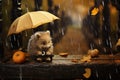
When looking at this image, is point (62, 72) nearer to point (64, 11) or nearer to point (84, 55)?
point (84, 55)

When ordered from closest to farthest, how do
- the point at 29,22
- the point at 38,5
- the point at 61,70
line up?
the point at 29,22
the point at 61,70
the point at 38,5

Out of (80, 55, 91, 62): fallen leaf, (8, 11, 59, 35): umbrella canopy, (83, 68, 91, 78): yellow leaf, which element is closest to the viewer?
(8, 11, 59, 35): umbrella canopy

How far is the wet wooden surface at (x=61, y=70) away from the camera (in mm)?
7448

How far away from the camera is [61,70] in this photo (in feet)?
24.7

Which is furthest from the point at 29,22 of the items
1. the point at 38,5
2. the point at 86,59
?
the point at 86,59

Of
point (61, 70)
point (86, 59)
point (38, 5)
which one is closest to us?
point (61, 70)

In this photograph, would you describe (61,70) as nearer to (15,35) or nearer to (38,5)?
(15,35)

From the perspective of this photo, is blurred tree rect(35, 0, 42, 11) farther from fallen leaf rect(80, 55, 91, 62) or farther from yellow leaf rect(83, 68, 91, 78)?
yellow leaf rect(83, 68, 91, 78)

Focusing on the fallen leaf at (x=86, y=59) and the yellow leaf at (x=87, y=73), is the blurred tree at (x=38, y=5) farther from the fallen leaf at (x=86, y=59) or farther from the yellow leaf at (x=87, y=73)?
the yellow leaf at (x=87, y=73)

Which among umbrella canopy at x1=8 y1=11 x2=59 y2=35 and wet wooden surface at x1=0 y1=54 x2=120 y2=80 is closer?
umbrella canopy at x1=8 y1=11 x2=59 y2=35

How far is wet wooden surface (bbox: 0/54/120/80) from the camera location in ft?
24.4

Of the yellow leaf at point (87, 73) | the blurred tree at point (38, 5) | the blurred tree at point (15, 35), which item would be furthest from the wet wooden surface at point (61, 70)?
the blurred tree at point (38, 5)

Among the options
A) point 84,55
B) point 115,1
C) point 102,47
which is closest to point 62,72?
point 84,55

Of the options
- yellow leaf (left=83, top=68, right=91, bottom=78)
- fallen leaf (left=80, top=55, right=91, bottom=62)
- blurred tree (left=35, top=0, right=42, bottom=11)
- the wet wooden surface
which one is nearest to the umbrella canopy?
the wet wooden surface
